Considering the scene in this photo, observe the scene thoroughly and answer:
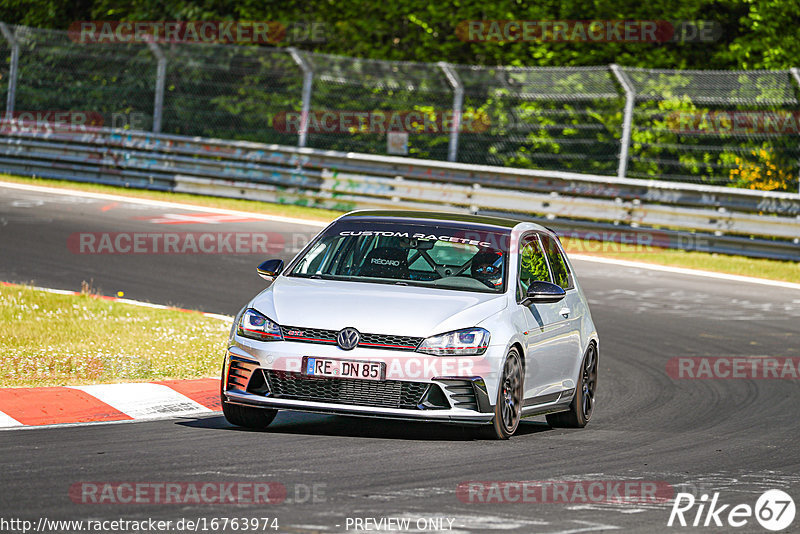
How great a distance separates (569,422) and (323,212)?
14410 mm

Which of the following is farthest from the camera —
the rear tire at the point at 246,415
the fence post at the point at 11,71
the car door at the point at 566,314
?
the fence post at the point at 11,71

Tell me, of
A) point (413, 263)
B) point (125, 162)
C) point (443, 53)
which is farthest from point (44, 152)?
point (413, 263)

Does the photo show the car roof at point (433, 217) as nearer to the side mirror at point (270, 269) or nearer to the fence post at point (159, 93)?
the side mirror at point (270, 269)

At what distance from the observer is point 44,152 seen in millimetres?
26609

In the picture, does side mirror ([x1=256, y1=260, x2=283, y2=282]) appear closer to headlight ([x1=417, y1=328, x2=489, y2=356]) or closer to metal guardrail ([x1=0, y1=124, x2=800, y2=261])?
headlight ([x1=417, y1=328, x2=489, y2=356])

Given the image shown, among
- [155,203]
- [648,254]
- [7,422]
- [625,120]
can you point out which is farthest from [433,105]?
[7,422]

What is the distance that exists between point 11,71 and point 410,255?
1999 centimetres

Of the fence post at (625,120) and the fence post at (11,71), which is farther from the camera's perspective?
the fence post at (11,71)

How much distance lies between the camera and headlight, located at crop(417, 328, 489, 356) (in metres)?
8.19

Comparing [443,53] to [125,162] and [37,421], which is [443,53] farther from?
[37,421]

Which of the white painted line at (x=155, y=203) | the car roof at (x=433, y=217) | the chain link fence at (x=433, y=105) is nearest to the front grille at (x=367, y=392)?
the car roof at (x=433, y=217)

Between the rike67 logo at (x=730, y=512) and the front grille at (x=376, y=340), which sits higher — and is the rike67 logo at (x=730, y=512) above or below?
below

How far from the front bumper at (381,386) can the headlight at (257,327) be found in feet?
0.20

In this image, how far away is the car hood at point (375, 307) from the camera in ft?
26.9
